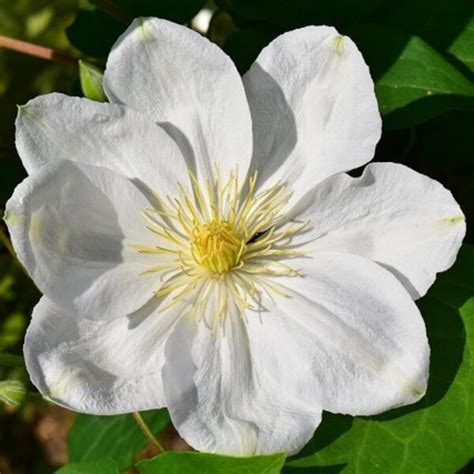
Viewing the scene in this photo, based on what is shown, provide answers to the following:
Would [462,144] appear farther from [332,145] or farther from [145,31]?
[145,31]

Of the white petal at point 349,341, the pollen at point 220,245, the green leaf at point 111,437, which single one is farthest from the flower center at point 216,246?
the green leaf at point 111,437

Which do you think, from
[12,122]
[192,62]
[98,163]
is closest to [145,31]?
[192,62]

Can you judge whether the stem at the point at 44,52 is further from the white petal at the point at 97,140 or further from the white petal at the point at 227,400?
the white petal at the point at 227,400

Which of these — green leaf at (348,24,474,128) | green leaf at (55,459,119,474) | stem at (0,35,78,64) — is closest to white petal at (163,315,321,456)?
green leaf at (55,459,119,474)

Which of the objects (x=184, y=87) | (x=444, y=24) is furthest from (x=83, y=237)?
(x=444, y=24)

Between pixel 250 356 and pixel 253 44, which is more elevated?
pixel 253 44

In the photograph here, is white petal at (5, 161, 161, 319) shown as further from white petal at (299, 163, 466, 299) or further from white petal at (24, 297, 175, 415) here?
white petal at (299, 163, 466, 299)
